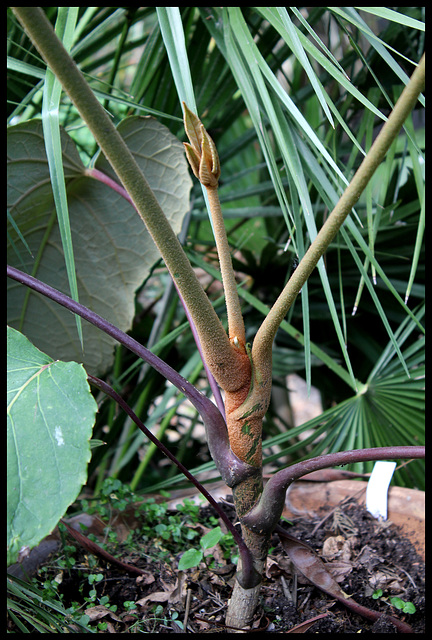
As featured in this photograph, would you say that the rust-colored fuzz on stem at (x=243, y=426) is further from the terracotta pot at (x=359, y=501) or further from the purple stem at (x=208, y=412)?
the terracotta pot at (x=359, y=501)

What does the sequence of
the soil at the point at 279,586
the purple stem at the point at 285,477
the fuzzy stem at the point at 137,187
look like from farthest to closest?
the soil at the point at 279,586 → the purple stem at the point at 285,477 → the fuzzy stem at the point at 137,187

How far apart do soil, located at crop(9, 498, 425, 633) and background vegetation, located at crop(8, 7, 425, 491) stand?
0.49ft

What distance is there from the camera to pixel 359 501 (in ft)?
2.60

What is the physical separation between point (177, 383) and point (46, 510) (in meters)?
0.18

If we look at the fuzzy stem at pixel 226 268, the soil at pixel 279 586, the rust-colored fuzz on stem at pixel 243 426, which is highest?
the fuzzy stem at pixel 226 268

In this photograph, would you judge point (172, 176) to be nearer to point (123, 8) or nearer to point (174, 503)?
point (123, 8)

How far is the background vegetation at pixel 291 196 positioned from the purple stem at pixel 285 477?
13 centimetres

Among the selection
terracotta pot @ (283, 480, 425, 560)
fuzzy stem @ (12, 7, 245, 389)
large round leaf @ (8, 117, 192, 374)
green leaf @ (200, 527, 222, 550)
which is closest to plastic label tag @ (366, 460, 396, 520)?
terracotta pot @ (283, 480, 425, 560)

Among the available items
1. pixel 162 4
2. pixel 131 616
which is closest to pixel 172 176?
pixel 162 4

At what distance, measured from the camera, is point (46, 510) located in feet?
1.23

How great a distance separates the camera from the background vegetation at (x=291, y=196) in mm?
581

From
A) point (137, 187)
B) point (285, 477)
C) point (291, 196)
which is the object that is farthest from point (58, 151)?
point (285, 477)

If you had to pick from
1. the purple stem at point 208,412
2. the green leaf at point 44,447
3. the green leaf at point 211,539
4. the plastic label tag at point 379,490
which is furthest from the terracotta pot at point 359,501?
the green leaf at point 44,447

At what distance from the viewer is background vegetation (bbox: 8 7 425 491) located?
1.90ft
